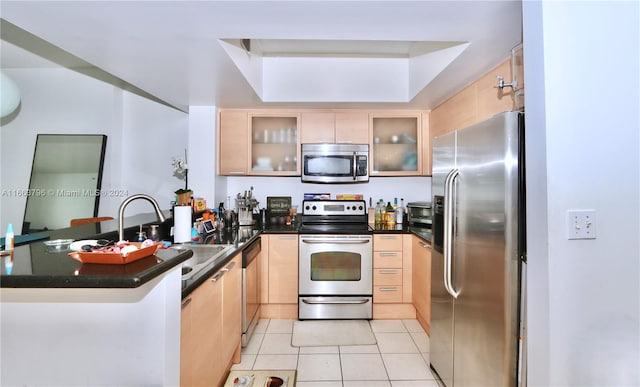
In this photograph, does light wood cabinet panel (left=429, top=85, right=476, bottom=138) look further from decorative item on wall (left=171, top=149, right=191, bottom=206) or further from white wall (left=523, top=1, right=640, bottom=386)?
decorative item on wall (left=171, top=149, right=191, bottom=206)

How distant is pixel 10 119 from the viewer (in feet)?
10.3

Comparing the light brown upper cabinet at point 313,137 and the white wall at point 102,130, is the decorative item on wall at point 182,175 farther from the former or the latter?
the light brown upper cabinet at point 313,137

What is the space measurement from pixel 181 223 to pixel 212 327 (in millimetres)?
887

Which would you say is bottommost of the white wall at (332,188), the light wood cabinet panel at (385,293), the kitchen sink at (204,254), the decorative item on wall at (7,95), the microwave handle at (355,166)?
the light wood cabinet panel at (385,293)

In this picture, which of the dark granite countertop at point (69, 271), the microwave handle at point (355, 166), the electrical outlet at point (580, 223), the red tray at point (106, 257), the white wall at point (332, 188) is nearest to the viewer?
the dark granite countertop at point (69, 271)

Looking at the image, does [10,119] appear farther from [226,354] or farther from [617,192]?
[617,192]

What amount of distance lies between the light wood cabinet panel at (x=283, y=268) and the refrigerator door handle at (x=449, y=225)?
4.87 feet

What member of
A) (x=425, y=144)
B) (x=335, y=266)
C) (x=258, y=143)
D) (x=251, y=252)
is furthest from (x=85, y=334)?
(x=425, y=144)

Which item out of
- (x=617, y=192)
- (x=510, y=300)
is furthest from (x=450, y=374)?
(x=617, y=192)

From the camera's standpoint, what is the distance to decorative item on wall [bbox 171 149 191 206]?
99.7 inches

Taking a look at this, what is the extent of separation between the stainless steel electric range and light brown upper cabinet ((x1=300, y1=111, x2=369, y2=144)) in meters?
1.01

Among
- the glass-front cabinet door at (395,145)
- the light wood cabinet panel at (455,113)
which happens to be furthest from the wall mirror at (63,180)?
the light wood cabinet panel at (455,113)

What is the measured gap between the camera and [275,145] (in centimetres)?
318

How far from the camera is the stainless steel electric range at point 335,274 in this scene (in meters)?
2.80
